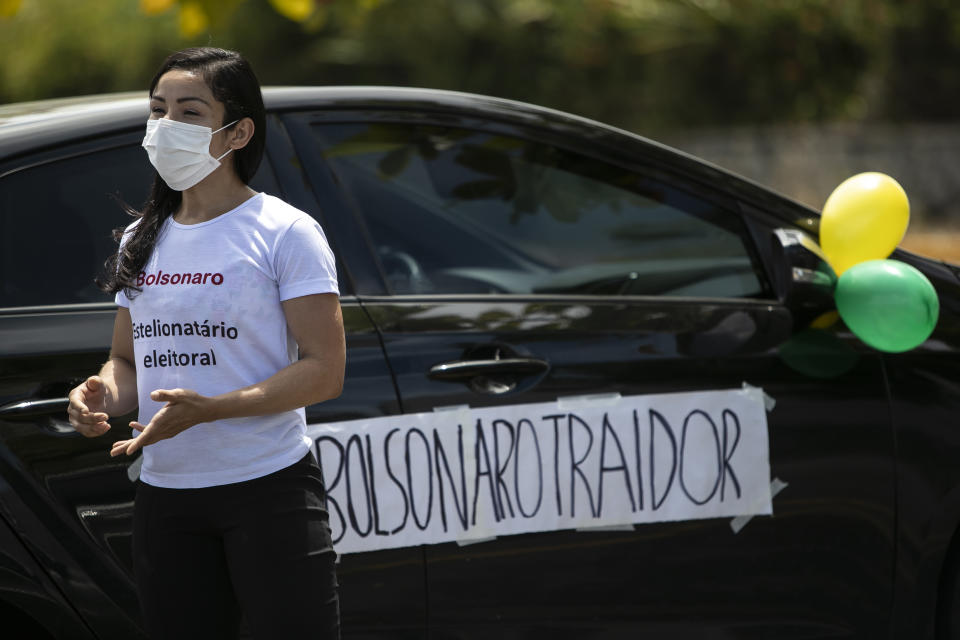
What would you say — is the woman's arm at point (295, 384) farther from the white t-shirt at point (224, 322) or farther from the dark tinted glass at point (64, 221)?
the dark tinted glass at point (64, 221)

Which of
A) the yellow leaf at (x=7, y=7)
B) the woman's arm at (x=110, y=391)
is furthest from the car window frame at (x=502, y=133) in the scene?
the yellow leaf at (x=7, y=7)

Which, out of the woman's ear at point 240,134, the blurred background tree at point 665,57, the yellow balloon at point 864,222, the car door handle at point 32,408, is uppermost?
the blurred background tree at point 665,57

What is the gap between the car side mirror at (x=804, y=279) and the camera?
2.98 m

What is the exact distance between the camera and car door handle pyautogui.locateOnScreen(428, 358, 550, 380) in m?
2.68

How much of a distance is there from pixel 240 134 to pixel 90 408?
517 millimetres

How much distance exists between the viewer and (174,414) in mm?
1866

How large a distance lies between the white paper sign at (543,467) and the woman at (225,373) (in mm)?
531

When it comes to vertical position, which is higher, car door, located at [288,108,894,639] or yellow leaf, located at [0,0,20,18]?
yellow leaf, located at [0,0,20,18]

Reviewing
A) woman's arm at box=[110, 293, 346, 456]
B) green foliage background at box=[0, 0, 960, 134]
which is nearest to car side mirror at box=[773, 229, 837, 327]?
woman's arm at box=[110, 293, 346, 456]

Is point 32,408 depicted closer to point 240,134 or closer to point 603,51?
point 240,134

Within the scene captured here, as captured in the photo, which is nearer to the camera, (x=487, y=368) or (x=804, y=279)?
(x=487, y=368)

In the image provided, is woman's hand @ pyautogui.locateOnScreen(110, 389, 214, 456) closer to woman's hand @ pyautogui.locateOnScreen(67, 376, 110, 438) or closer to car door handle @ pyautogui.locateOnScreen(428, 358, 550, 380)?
woman's hand @ pyautogui.locateOnScreen(67, 376, 110, 438)

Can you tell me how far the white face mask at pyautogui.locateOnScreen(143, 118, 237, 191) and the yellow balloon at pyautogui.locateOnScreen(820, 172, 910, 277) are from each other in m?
1.67

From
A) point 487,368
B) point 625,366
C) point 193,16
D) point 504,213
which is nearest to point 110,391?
point 487,368
